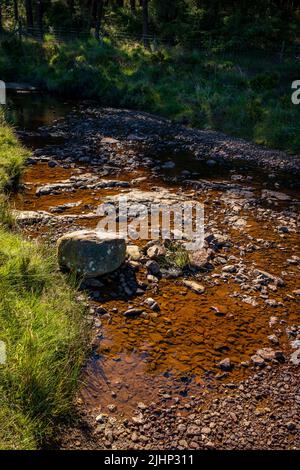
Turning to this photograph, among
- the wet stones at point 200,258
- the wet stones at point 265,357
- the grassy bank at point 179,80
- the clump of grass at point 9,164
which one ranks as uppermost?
the grassy bank at point 179,80

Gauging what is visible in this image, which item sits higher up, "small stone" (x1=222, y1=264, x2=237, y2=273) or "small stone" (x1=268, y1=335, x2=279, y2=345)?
"small stone" (x1=222, y1=264, x2=237, y2=273)

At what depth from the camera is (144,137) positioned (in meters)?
15.2

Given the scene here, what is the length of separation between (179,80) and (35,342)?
18617 mm

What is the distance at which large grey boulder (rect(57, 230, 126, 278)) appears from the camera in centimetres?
633

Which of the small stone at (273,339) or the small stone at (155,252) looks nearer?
the small stone at (273,339)

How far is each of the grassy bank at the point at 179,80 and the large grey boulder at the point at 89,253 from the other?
10049 mm

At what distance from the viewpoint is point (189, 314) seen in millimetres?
6070

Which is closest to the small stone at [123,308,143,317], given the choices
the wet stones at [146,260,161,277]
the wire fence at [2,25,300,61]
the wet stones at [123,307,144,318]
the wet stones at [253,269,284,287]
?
the wet stones at [123,307,144,318]

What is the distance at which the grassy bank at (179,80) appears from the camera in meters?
16.0

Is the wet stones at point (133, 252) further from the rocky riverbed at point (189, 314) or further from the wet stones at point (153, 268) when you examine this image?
the wet stones at point (153, 268)

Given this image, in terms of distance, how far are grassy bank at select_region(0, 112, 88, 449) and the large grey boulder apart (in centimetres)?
25

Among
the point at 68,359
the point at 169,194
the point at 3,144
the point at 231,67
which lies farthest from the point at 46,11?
the point at 68,359

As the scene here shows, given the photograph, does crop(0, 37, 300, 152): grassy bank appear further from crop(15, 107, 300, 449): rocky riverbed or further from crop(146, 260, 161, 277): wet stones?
crop(146, 260, 161, 277): wet stones

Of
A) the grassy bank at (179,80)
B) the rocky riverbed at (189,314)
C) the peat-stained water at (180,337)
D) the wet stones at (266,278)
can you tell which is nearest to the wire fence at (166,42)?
the grassy bank at (179,80)
